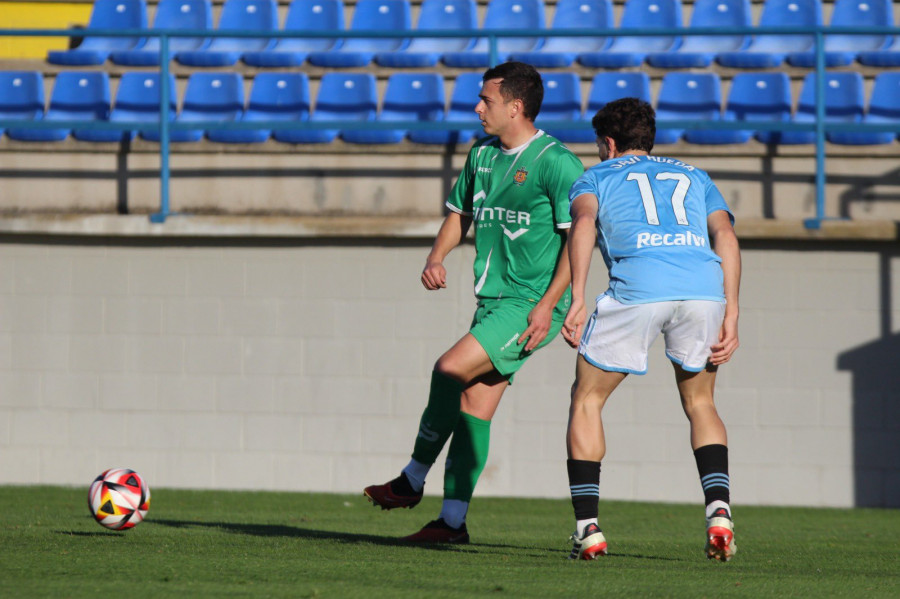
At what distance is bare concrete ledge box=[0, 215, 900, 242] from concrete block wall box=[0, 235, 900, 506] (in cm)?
11

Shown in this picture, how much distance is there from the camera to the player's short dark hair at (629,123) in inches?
179

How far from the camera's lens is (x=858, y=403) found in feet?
27.0

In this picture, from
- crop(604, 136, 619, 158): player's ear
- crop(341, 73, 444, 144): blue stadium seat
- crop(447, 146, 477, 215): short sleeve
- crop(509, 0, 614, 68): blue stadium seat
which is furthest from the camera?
crop(509, 0, 614, 68): blue stadium seat

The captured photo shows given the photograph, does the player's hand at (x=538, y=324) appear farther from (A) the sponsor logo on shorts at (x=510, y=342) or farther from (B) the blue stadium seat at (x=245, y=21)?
(B) the blue stadium seat at (x=245, y=21)

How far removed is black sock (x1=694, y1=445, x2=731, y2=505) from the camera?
4.21 metres

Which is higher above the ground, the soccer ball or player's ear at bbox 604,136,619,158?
player's ear at bbox 604,136,619,158

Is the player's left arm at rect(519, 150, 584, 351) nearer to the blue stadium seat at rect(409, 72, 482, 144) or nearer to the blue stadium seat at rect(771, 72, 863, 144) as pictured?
the blue stadium seat at rect(409, 72, 482, 144)

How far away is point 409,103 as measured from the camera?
9500mm

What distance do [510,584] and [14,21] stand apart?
35.2ft

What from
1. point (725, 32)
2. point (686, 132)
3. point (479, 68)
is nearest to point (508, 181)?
point (725, 32)

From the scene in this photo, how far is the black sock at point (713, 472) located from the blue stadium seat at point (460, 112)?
4925mm

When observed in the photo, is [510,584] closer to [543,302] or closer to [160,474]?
[543,302]

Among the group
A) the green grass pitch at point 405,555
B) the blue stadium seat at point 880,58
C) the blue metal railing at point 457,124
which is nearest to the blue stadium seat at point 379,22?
the blue metal railing at point 457,124

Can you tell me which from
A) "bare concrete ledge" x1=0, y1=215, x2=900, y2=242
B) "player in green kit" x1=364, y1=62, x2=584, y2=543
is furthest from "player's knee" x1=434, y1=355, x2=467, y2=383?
"bare concrete ledge" x1=0, y1=215, x2=900, y2=242
